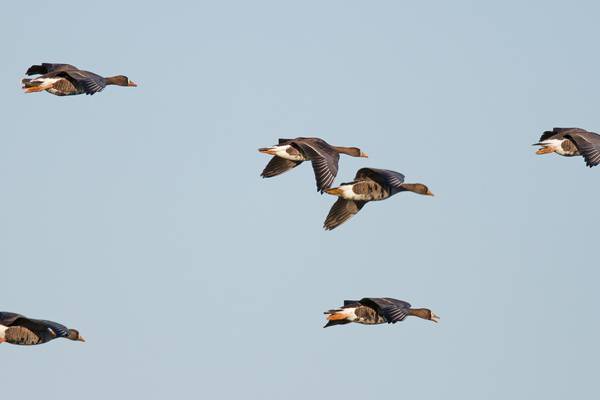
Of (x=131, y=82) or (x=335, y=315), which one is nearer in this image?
(x=335, y=315)

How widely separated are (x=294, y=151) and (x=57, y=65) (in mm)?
7081

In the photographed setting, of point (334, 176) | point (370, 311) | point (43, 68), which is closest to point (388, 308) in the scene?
point (370, 311)

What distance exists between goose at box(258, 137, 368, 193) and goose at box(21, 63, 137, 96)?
4880 millimetres

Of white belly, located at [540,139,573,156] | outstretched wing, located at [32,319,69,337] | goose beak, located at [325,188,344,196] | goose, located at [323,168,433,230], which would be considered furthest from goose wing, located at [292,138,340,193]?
outstretched wing, located at [32,319,69,337]

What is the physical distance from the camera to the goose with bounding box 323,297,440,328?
35.3 meters

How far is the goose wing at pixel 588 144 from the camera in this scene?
1516 inches

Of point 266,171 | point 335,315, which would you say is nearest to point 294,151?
point 266,171

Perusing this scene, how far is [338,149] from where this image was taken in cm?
4209

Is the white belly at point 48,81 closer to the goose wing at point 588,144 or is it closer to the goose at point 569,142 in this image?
the goose at point 569,142

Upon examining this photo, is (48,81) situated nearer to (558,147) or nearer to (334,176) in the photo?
(334,176)

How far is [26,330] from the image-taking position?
114ft

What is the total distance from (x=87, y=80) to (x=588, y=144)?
1354 cm

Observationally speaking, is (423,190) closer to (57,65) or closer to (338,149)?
(338,149)

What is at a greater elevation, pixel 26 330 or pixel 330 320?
pixel 330 320
